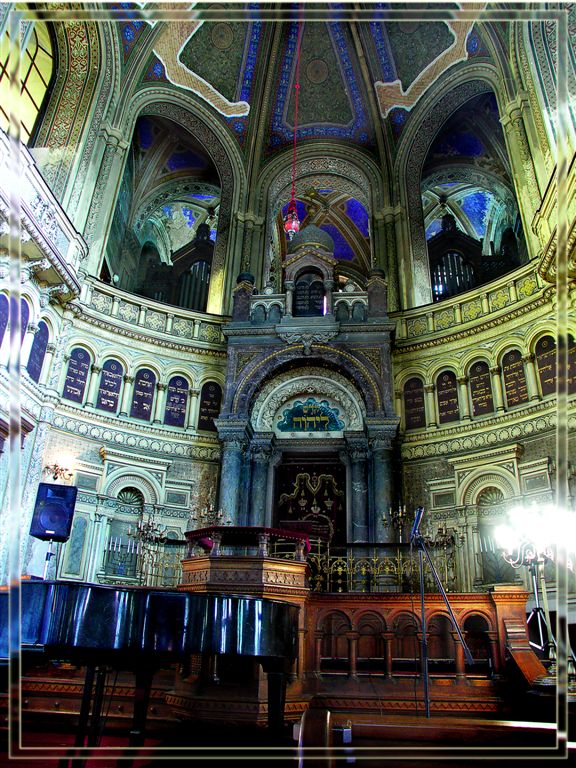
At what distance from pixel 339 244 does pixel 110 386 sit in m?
17.1

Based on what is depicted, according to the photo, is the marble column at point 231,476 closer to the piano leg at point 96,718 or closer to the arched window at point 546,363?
the arched window at point 546,363

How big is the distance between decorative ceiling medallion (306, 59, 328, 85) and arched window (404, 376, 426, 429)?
13812 millimetres

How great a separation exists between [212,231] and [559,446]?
2614 centimetres

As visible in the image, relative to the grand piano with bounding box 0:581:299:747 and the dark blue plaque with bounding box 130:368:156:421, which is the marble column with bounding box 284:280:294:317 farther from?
the grand piano with bounding box 0:581:299:747

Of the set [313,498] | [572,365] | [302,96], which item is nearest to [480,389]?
[572,365]

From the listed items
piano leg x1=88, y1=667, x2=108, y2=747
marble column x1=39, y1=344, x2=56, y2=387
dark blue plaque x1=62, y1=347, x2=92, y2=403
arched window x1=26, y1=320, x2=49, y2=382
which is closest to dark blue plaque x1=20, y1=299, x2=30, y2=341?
arched window x1=26, y1=320, x2=49, y2=382

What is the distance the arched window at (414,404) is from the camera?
679 inches

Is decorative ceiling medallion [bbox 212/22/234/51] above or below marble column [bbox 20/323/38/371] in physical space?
above

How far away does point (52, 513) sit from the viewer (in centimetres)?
1141

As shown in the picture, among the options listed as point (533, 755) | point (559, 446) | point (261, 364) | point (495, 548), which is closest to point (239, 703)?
point (533, 755)

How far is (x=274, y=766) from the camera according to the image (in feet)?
8.38

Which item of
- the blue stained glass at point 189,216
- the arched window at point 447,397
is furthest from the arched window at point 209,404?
the blue stained glass at point 189,216

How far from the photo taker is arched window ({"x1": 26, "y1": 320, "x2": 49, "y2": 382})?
14.4m

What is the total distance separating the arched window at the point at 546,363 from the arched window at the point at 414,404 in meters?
3.69
